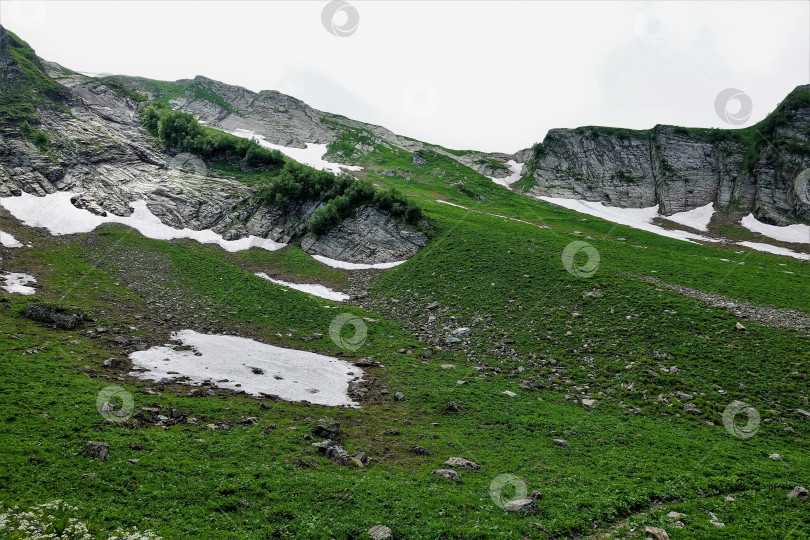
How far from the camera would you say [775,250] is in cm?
5569

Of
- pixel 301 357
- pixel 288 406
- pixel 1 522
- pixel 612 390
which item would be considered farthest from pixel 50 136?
pixel 612 390

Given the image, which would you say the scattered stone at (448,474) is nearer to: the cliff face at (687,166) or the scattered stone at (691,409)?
the scattered stone at (691,409)

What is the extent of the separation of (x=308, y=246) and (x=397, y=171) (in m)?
54.0

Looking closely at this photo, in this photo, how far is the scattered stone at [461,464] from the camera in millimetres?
15617

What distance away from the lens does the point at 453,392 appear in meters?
22.4

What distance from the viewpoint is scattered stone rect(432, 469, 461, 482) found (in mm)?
14703

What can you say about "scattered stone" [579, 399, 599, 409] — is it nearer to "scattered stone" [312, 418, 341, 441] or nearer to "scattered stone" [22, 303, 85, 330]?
"scattered stone" [312, 418, 341, 441]

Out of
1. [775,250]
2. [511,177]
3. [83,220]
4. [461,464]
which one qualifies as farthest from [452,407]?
[511,177]

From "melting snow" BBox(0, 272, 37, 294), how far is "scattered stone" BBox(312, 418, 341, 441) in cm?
2751

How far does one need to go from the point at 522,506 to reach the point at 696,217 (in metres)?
82.5

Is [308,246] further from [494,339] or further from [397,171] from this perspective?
[397,171]

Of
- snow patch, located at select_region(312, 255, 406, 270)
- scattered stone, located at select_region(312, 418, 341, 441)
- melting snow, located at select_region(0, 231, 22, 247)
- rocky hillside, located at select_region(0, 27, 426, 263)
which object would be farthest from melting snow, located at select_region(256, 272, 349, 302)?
scattered stone, located at select_region(312, 418, 341, 441)

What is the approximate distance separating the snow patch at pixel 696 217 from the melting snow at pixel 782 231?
18.2 ft

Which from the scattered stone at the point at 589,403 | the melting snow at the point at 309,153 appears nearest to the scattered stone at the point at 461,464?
the scattered stone at the point at 589,403
